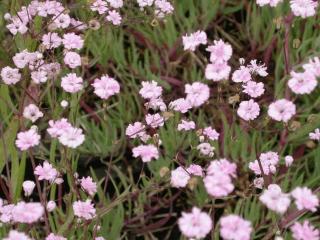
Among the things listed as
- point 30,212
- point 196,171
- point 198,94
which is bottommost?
point 196,171

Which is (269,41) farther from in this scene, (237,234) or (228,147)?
(237,234)

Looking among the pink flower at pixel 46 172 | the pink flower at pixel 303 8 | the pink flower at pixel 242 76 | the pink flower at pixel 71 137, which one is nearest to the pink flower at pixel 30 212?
the pink flower at pixel 71 137

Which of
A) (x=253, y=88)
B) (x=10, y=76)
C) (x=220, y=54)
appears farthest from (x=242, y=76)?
(x=10, y=76)

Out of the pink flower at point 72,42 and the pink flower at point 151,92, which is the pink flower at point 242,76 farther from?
the pink flower at point 72,42

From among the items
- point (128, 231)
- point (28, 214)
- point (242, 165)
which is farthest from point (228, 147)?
point (28, 214)

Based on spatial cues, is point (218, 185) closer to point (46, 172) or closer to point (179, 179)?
point (179, 179)

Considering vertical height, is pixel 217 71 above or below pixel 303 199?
above
